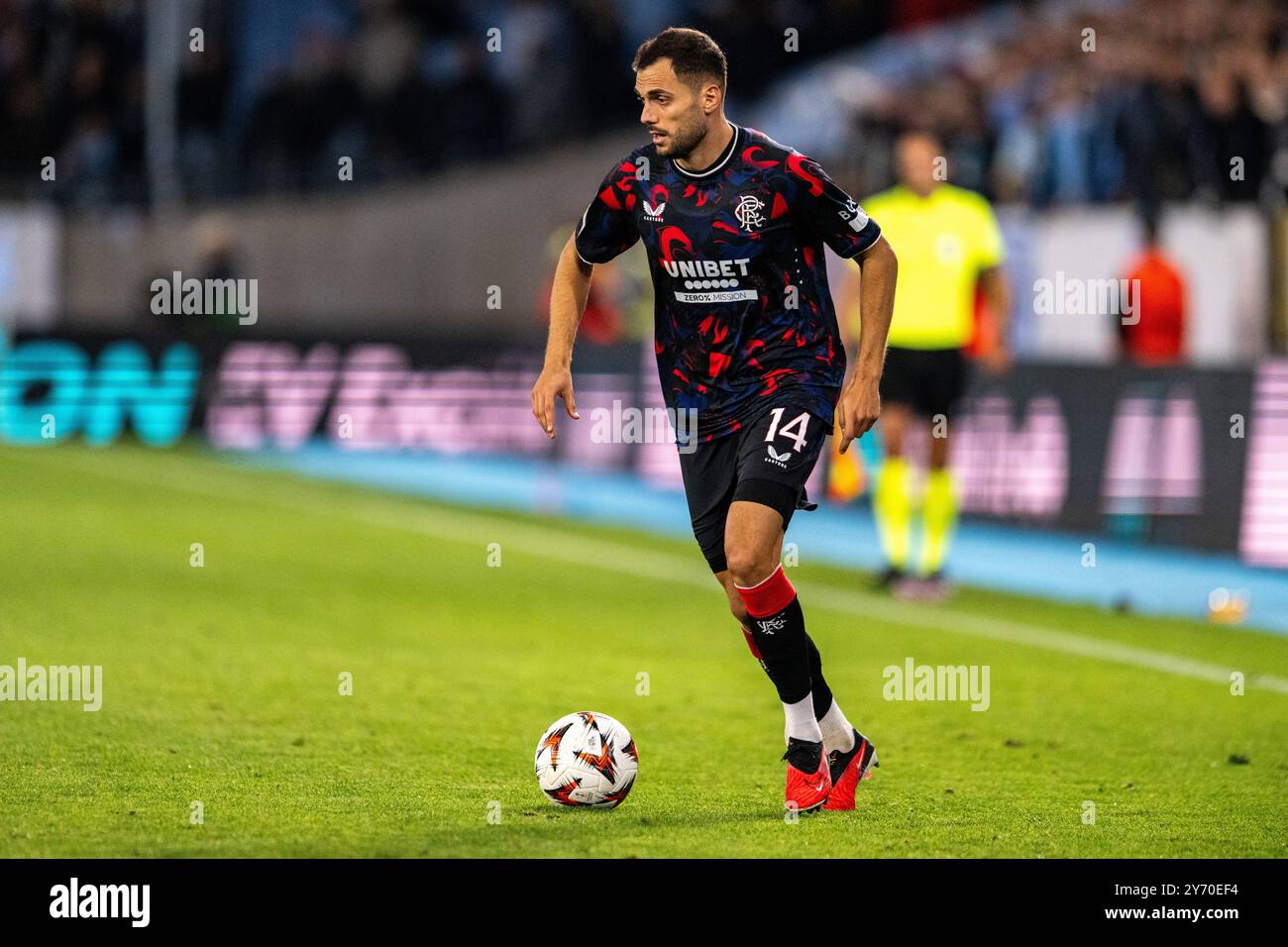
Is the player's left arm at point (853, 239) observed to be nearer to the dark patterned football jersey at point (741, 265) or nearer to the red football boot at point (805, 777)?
the dark patterned football jersey at point (741, 265)

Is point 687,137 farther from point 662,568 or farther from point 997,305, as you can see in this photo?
point 662,568

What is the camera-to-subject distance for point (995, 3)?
21.8 m

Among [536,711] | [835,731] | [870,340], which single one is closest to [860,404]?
[870,340]

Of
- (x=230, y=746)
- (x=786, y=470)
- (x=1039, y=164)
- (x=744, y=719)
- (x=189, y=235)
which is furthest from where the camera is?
(x=189, y=235)

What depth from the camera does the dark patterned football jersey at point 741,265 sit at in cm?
637

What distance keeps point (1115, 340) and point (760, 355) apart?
9.87 meters

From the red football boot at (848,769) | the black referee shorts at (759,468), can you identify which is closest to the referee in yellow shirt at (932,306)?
the red football boot at (848,769)

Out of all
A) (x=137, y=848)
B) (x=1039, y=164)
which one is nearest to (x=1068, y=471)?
(x=1039, y=164)

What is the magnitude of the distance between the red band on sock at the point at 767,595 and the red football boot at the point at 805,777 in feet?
1.35

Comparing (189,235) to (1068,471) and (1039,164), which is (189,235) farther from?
(1068,471)

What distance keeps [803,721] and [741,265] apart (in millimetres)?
1388

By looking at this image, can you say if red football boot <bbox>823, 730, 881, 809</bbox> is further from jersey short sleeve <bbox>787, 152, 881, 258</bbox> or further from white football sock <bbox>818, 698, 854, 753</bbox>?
jersey short sleeve <bbox>787, 152, 881, 258</bbox>

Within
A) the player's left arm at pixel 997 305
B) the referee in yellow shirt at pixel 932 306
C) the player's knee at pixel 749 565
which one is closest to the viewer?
the player's knee at pixel 749 565

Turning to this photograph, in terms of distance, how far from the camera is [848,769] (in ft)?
21.7
